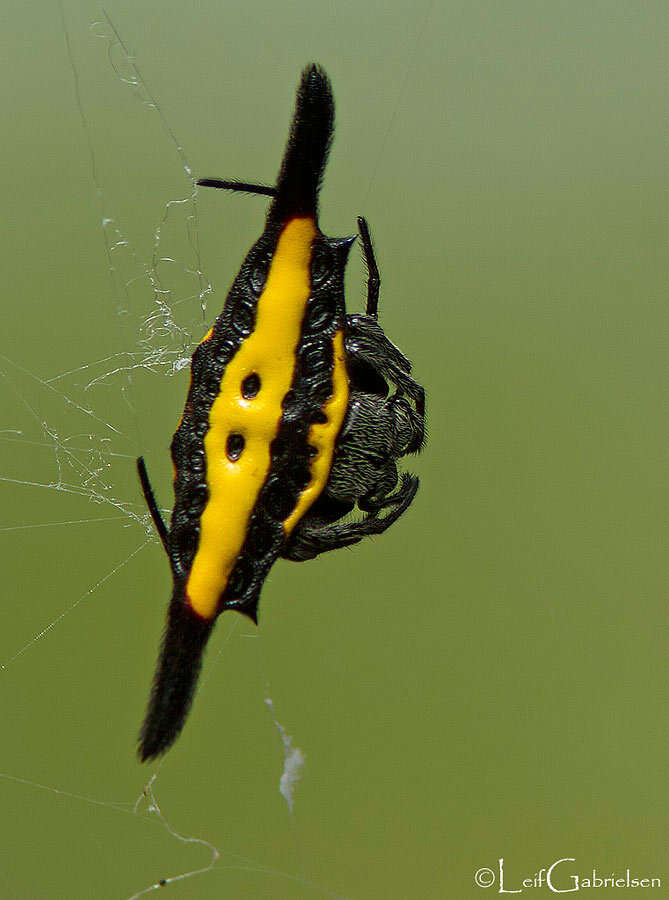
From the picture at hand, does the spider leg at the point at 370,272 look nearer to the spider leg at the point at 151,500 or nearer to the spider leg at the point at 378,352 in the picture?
the spider leg at the point at 378,352

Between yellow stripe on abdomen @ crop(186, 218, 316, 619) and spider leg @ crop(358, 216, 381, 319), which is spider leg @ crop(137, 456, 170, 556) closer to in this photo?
yellow stripe on abdomen @ crop(186, 218, 316, 619)

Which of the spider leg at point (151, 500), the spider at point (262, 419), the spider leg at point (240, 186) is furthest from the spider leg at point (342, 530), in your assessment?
the spider leg at point (240, 186)

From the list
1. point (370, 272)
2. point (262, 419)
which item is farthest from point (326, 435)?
point (370, 272)

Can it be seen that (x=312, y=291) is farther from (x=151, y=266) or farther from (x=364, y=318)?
(x=151, y=266)

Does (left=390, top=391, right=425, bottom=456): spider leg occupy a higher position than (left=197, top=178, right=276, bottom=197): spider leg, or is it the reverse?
(left=197, top=178, right=276, bottom=197): spider leg

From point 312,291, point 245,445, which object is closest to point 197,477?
point 245,445

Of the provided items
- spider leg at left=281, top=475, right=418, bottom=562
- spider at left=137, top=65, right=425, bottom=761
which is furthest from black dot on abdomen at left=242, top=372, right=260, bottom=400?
spider leg at left=281, top=475, right=418, bottom=562

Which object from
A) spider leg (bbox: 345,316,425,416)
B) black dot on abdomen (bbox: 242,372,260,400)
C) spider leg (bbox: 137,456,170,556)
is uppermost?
spider leg (bbox: 345,316,425,416)
